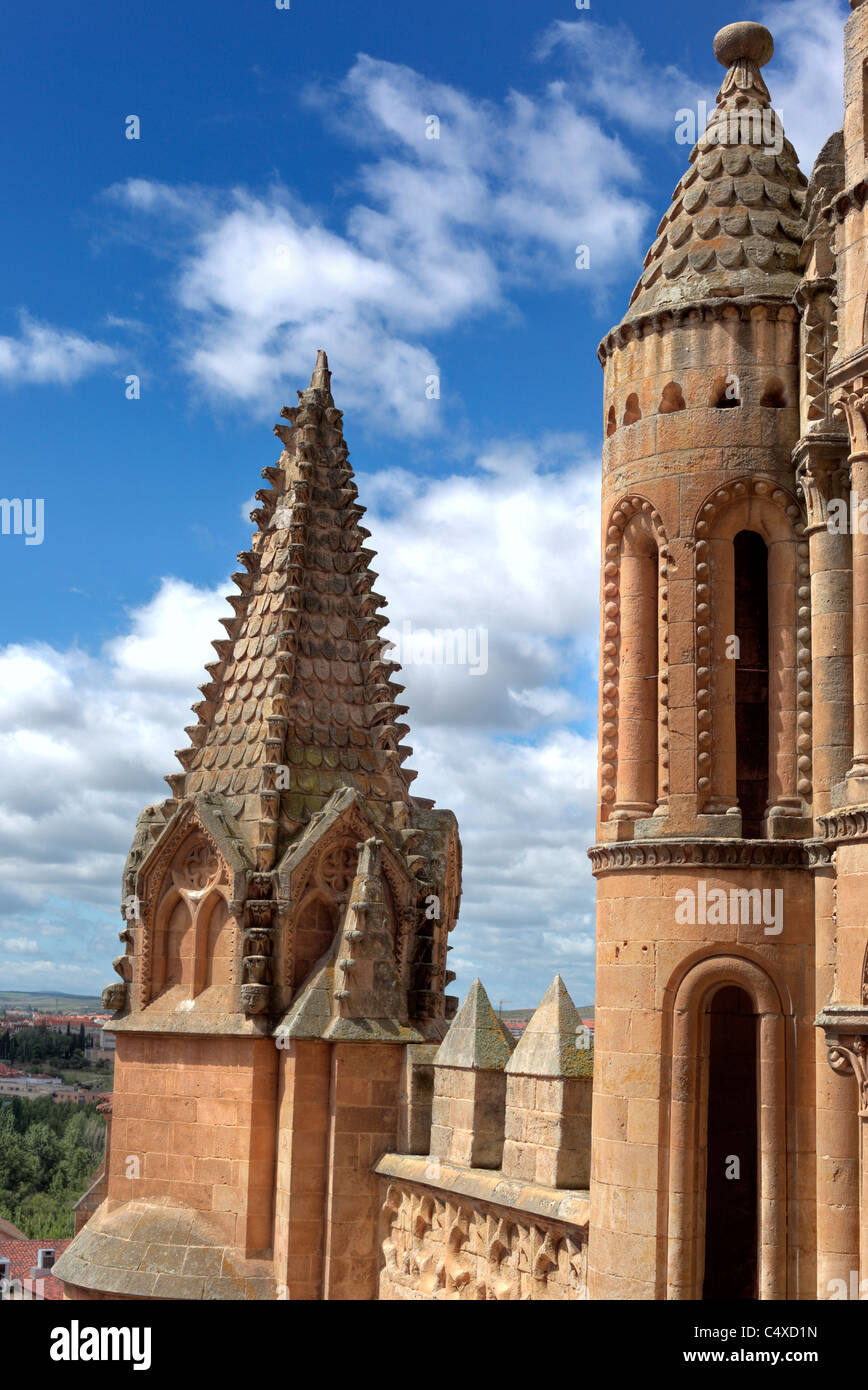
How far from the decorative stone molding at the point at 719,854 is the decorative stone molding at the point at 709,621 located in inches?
18.7

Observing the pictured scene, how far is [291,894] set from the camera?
65.7 ft

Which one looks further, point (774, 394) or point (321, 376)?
point (321, 376)

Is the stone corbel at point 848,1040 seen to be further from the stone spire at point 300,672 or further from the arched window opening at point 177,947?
the arched window opening at point 177,947

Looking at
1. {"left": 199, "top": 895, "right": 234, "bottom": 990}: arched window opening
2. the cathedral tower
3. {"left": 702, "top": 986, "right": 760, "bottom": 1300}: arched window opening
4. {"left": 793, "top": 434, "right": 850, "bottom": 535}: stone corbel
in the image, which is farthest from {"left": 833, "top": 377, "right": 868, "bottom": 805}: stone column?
{"left": 199, "top": 895, "right": 234, "bottom": 990}: arched window opening

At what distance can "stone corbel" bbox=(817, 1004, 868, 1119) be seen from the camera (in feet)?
42.4

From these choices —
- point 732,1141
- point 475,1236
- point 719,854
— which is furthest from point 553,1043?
point 719,854

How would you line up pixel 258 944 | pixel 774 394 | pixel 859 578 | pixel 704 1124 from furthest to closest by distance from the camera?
pixel 258 944 < pixel 774 394 < pixel 704 1124 < pixel 859 578

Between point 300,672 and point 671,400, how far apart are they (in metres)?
7.39

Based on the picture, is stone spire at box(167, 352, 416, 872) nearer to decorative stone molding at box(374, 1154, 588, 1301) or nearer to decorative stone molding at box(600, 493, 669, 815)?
decorative stone molding at box(374, 1154, 588, 1301)

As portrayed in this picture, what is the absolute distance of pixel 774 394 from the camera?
15.6 meters

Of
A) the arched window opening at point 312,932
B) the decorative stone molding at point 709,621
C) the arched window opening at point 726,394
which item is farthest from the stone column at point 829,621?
the arched window opening at point 312,932

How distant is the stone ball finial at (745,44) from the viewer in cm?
1705

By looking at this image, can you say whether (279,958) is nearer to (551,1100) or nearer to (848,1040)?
(551,1100)

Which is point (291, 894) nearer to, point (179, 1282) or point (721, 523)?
point (179, 1282)
